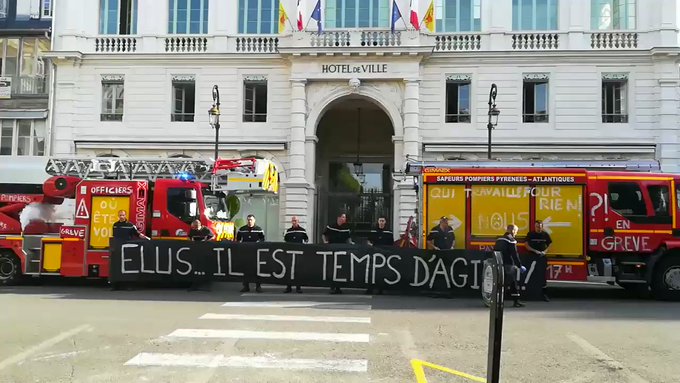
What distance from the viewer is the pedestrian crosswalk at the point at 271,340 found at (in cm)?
654

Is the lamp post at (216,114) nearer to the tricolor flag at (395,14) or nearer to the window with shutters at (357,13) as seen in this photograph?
the window with shutters at (357,13)

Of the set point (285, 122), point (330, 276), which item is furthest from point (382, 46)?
point (330, 276)

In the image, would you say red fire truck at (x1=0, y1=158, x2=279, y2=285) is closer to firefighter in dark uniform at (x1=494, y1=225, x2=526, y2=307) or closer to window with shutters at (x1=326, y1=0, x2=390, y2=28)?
firefighter in dark uniform at (x1=494, y1=225, x2=526, y2=307)

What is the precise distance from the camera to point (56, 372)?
6.17m

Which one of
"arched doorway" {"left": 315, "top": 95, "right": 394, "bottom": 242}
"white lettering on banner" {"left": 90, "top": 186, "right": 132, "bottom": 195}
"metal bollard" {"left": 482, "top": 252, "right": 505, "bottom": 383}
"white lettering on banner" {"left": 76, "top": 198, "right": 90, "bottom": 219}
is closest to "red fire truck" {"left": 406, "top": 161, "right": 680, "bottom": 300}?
"white lettering on banner" {"left": 90, "top": 186, "right": 132, "bottom": 195}

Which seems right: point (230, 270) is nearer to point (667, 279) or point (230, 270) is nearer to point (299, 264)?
point (299, 264)

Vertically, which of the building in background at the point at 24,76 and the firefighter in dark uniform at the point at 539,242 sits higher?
the building in background at the point at 24,76

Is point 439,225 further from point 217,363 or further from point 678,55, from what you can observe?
point 678,55

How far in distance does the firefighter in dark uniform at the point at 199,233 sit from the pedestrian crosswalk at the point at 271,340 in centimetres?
282

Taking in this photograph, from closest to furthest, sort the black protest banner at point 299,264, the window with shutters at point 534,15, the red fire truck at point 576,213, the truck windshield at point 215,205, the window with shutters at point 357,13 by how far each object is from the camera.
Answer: the black protest banner at point 299,264 → the red fire truck at point 576,213 → the truck windshield at point 215,205 → the window with shutters at point 534,15 → the window with shutters at point 357,13

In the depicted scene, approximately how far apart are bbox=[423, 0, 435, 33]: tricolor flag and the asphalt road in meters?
14.7

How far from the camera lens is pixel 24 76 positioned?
1017 inches

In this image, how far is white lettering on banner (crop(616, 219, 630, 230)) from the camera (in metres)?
12.6

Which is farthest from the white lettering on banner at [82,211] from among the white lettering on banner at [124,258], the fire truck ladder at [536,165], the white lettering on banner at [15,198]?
the fire truck ladder at [536,165]
